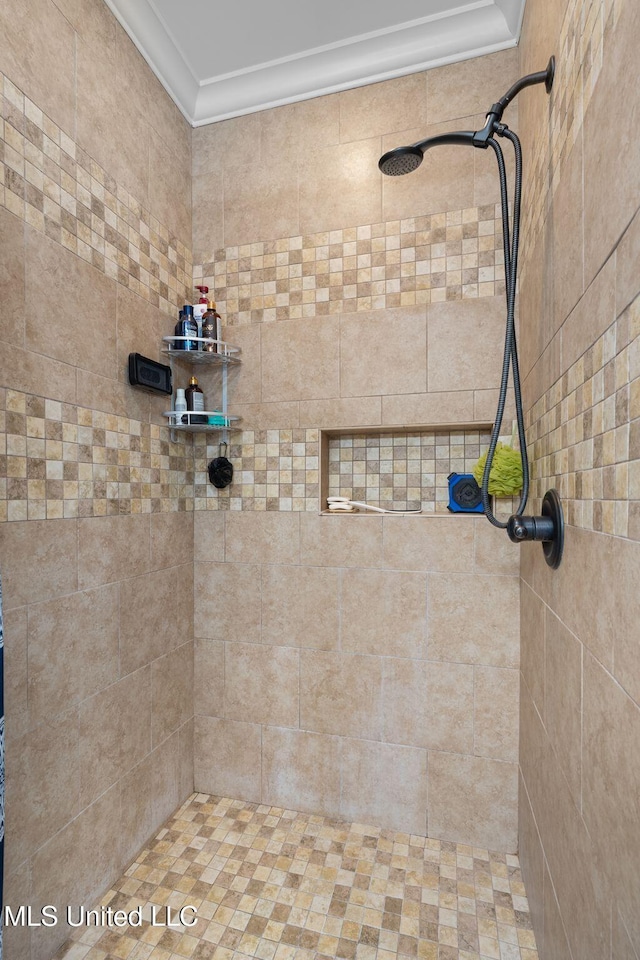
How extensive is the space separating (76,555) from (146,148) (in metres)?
1.34

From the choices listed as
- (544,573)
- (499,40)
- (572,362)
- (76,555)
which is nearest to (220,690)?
(76,555)

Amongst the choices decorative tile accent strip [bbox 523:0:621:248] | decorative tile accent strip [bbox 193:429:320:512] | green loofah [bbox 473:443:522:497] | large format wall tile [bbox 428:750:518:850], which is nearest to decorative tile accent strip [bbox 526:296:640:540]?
green loofah [bbox 473:443:522:497]

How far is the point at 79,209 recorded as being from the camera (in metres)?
1.32

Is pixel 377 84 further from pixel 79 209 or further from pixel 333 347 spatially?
pixel 79 209

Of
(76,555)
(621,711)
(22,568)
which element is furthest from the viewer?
(76,555)

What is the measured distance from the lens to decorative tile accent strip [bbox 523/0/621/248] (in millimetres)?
754

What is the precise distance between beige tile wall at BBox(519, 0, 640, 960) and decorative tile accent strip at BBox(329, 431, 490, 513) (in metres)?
0.47

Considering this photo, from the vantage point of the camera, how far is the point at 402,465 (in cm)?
179

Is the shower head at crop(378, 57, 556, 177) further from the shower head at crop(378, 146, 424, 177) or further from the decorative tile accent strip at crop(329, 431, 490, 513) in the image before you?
the decorative tile accent strip at crop(329, 431, 490, 513)

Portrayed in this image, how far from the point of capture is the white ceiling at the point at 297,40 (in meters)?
1.48

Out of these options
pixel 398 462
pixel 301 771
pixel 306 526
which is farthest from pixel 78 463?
pixel 301 771

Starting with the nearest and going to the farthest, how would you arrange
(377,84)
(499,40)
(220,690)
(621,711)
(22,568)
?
1. (621,711)
2. (22,568)
3. (499,40)
4. (377,84)
5. (220,690)

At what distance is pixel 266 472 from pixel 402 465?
1.67 feet

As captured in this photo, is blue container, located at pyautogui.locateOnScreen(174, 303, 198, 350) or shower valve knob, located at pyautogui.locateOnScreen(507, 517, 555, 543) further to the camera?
blue container, located at pyautogui.locateOnScreen(174, 303, 198, 350)
